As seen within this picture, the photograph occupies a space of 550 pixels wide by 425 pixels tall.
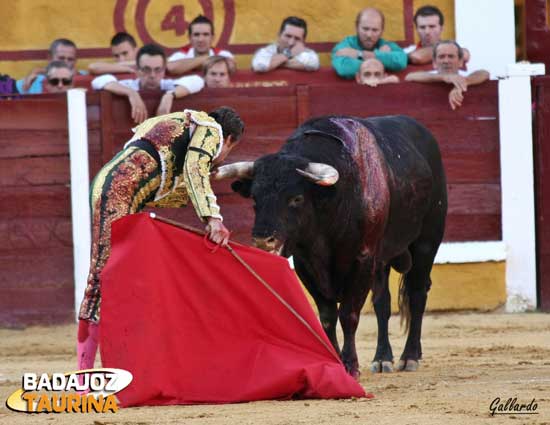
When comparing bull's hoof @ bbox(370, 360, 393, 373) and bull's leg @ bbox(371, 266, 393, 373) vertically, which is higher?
bull's leg @ bbox(371, 266, 393, 373)

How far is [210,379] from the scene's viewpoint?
450cm

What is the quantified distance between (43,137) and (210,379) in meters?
3.77

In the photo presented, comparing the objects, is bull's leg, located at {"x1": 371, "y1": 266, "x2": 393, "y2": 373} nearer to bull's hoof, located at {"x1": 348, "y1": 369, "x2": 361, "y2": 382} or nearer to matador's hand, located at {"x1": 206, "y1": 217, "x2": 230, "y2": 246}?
bull's hoof, located at {"x1": 348, "y1": 369, "x2": 361, "y2": 382}

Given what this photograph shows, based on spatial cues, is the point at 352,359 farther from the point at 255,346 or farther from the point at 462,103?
the point at 462,103

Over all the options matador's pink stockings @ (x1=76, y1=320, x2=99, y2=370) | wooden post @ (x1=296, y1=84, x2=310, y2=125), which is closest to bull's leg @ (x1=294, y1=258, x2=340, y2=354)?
matador's pink stockings @ (x1=76, y1=320, x2=99, y2=370)

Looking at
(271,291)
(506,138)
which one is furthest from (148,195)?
(506,138)

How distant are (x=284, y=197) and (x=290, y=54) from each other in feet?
11.1

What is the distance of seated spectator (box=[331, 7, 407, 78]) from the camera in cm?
806

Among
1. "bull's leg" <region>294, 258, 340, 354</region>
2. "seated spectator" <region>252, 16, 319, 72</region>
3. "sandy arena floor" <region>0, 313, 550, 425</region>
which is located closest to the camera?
"sandy arena floor" <region>0, 313, 550, 425</region>

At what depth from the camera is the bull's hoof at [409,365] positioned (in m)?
5.68

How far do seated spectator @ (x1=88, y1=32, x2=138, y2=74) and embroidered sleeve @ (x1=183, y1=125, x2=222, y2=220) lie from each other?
11.9 feet

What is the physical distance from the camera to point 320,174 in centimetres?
500

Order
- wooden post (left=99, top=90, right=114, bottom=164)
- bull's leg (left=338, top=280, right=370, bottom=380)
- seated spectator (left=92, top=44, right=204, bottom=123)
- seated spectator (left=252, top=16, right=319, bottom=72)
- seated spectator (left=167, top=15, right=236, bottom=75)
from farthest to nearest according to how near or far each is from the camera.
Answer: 1. seated spectator (left=252, top=16, right=319, bottom=72)
2. seated spectator (left=167, top=15, right=236, bottom=75)
3. wooden post (left=99, top=90, right=114, bottom=164)
4. seated spectator (left=92, top=44, right=204, bottom=123)
5. bull's leg (left=338, top=280, right=370, bottom=380)

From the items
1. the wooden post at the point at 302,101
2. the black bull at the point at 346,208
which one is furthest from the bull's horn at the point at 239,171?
the wooden post at the point at 302,101
